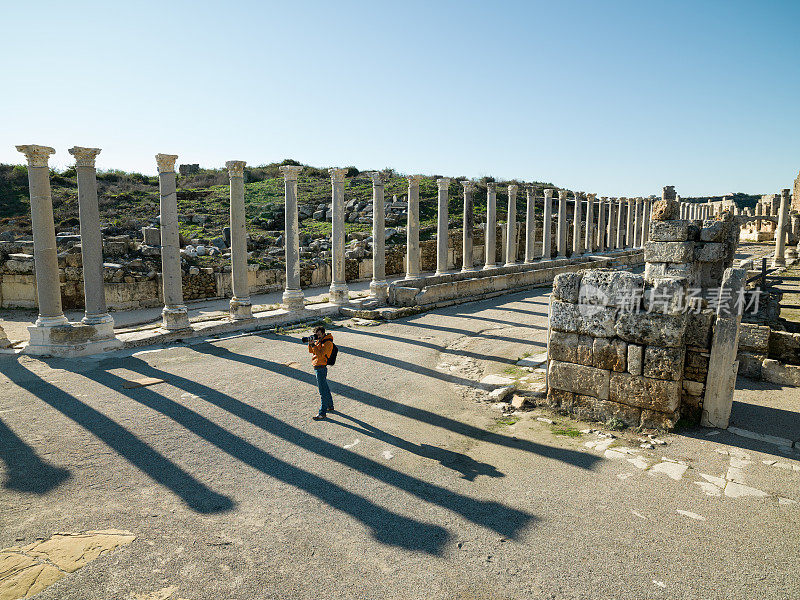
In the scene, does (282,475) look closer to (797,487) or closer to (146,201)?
(797,487)

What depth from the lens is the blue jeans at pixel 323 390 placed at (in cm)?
788

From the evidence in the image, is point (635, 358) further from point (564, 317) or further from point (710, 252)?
point (710, 252)

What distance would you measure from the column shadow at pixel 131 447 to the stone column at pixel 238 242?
5227 millimetres

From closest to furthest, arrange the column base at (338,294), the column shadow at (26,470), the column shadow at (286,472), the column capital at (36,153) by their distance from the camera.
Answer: the column shadow at (286,472) → the column shadow at (26,470) → the column capital at (36,153) → the column base at (338,294)

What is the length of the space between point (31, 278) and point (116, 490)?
14824 mm

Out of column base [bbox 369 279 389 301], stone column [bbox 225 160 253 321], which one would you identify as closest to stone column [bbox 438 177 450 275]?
column base [bbox 369 279 389 301]

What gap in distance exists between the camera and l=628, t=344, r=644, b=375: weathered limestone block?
733 cm

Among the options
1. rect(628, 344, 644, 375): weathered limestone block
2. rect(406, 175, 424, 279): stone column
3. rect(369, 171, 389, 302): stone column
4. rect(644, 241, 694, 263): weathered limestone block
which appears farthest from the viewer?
rect(406, 175, 424, 279): stone column

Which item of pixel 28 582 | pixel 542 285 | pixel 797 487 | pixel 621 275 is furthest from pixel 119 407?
pixel 542 285

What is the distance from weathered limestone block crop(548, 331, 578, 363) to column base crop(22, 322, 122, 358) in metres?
9.76

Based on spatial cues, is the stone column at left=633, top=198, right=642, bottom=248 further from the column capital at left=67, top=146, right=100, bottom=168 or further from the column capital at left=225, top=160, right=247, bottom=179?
the column capital at left=67, top=146, right=100, bottom=168

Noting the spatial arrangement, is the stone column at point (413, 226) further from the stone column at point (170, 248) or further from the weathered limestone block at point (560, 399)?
the weathered limestone block at point (560, 399)

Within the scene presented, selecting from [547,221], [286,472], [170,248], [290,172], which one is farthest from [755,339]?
[547,221]

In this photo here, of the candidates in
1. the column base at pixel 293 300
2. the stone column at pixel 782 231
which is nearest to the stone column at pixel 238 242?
the column base at pixel 293 300
